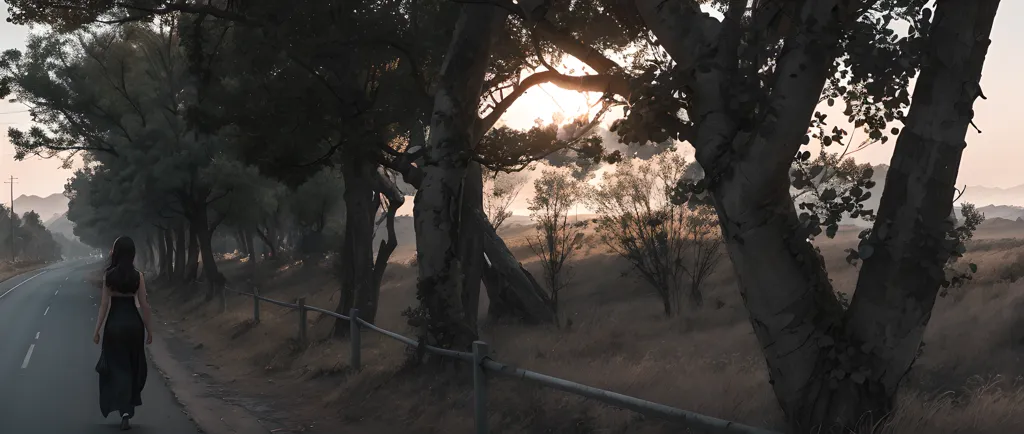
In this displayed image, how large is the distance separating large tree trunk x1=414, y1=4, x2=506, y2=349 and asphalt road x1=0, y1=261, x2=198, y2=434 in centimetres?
321

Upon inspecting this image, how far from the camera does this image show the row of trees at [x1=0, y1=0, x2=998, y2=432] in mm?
5234

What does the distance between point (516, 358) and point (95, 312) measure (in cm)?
2426

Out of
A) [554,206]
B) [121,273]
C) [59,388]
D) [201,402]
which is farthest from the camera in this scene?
[554,206]

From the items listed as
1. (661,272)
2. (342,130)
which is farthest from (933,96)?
(661,272)

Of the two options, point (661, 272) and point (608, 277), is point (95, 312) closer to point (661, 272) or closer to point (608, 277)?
point (608, 277)

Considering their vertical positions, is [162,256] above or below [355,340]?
above

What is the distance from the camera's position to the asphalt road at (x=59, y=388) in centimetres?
969

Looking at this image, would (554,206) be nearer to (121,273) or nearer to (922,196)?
(121,273)

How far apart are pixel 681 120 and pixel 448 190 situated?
4.97 meters

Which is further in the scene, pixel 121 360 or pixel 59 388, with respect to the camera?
pixel 59 388

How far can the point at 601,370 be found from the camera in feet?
33.1

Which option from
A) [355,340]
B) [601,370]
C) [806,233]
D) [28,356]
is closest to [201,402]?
[355,340]

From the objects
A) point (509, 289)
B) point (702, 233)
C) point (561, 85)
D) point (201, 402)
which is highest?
point (561, 85)

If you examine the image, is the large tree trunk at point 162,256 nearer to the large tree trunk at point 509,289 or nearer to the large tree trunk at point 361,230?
the large tree trunk at point 509,289
